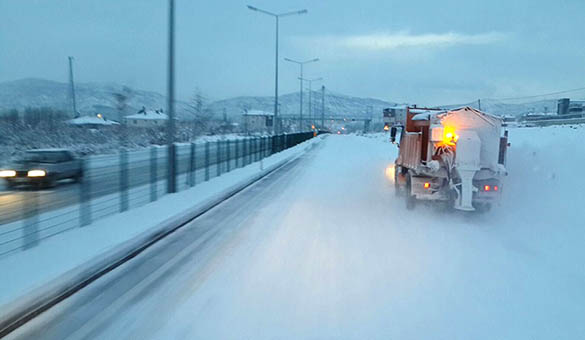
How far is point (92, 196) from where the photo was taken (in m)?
10.8

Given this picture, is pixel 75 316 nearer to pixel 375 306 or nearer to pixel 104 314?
pixel 104 314

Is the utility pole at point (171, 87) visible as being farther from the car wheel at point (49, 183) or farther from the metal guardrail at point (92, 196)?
the car wheel at point (49, 183)

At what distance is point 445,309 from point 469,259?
2.60 meters

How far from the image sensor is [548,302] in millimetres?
6125

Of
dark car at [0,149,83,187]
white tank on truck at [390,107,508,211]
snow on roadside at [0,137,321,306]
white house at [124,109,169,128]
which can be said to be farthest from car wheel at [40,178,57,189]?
white house at [124,109,169,128]

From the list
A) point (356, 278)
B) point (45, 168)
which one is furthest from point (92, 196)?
point (45, 168)

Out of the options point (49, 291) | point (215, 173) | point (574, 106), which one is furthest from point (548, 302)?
point (574, 106)

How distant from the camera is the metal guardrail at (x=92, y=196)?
335 inches

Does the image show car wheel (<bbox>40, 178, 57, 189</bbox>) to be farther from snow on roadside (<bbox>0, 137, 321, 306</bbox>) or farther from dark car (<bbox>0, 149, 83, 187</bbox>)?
snow on roadside (<bbox>0, 137, 321, 306</bbox>)

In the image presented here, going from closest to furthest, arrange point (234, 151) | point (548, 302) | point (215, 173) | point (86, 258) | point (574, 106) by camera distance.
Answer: point (548, 302), point (86, 258), point (215, 173), point (234, 151), point (574, 106)

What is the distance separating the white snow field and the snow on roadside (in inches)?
26.0

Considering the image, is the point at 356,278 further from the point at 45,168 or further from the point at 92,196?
the point at 45,168

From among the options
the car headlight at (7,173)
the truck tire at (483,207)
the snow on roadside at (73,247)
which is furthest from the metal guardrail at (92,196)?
the truck tire at (483,207)

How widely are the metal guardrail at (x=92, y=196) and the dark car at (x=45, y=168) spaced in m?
1.08
